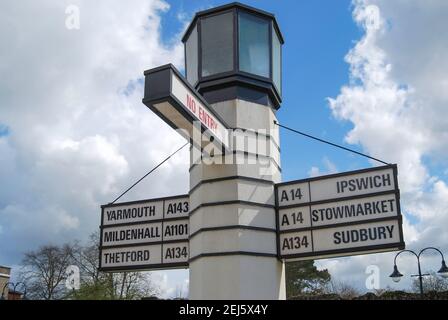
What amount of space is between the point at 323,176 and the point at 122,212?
4.12 meters

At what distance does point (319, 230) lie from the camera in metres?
7.96

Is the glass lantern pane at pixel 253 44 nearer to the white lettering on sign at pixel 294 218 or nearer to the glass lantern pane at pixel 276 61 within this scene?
the glass lantern pane at pixel 276 61

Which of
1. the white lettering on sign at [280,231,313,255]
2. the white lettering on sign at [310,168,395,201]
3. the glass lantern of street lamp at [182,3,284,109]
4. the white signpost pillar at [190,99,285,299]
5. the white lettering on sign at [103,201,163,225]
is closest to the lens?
the white lettering on sign at [310,168,395,201]

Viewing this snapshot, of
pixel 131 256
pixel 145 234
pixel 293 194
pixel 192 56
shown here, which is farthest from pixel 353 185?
pixel 131 256

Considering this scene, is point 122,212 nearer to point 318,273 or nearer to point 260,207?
point 260,207

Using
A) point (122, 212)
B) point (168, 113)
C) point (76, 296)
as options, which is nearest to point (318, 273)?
point (76, 296)

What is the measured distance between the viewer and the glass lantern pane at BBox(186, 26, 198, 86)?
9172 millimetres

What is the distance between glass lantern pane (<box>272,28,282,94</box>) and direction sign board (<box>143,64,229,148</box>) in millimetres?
2276

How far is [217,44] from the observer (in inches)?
349

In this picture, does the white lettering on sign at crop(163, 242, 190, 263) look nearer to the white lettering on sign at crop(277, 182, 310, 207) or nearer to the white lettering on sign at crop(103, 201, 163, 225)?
the white lettering on sign at crop(103, 201, 163, 225)

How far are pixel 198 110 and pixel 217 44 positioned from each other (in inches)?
86.1

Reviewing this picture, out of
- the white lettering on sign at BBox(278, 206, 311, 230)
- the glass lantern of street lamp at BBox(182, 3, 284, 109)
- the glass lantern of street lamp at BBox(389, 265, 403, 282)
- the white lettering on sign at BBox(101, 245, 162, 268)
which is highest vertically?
the glass lantern of street lamp at BBox(182, 3, 284, 109)

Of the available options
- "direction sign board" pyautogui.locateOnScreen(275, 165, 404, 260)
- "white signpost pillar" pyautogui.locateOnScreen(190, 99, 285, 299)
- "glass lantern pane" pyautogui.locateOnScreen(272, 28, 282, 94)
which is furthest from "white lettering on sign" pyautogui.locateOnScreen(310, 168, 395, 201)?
"glass lantern pane" pyautogui.locateOnScreen(272, 28, 282, 94)

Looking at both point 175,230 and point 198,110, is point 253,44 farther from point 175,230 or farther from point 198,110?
point 175,230
